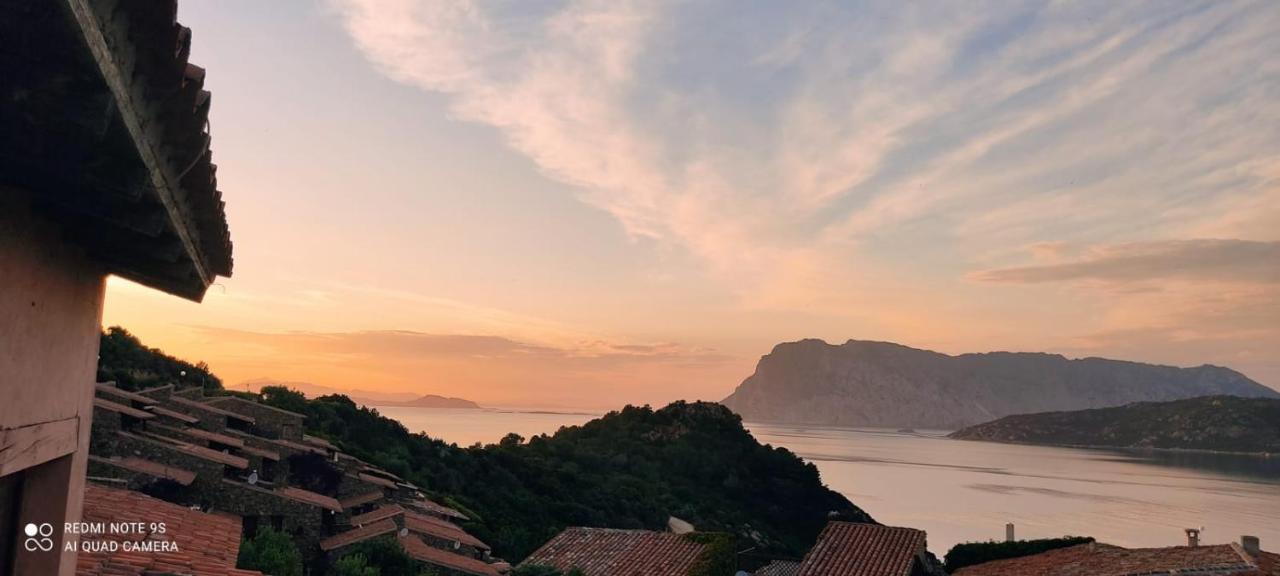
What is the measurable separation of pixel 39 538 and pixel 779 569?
121 ft

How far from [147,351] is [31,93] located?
52983mm

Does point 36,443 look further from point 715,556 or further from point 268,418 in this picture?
point 268,418

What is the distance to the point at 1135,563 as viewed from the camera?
2212 centimetres

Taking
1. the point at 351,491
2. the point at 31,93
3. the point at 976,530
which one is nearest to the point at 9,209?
the point at 31,93

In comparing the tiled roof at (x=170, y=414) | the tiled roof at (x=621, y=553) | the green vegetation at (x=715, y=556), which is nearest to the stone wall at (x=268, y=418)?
the tiled roof at (x=170, y=414)

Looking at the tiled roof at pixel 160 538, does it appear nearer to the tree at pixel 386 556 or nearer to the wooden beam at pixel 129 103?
the wooden beam at pixel 129 103

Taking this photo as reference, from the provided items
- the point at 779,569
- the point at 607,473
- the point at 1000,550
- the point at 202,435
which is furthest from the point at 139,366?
the point at 1000,550

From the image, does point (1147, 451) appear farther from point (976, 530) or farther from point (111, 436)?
point (111, 436)

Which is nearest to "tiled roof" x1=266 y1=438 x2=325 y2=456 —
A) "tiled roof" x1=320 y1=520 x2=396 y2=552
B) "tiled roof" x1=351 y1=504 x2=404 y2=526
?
"tiled roof" x1=351 y1=504 x2=404 y2=526

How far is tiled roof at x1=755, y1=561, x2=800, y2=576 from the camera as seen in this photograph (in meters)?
36.6

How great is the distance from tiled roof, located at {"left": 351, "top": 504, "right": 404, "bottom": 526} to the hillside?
12.1 metres

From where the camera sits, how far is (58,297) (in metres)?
4.30

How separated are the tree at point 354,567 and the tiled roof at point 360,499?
609 cm

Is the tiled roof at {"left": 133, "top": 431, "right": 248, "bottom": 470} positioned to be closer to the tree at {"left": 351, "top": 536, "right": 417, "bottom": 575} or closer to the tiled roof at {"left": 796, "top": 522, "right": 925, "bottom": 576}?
the tree at {"left": 351, "top": 536, "right": 417, "bottom": 575}
